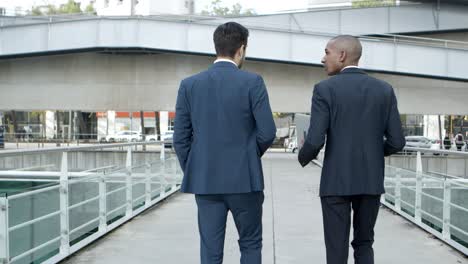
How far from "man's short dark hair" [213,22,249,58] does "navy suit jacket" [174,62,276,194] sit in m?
0.09

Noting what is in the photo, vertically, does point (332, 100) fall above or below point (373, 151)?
above

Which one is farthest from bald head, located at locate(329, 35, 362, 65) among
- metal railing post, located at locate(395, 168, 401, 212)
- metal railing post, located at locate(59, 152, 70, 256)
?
metal railing post, located at locate(395, 168, 401, 212)

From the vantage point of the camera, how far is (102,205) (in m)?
7.21

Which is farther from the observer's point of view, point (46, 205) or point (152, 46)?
point (152, 46)

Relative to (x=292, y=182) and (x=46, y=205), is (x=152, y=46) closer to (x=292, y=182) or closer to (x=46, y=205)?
(x=292, y=182)

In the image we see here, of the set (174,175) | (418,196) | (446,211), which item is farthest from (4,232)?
(174,175)

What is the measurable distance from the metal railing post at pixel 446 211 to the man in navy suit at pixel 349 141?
3255 mm

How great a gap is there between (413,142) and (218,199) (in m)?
38.9

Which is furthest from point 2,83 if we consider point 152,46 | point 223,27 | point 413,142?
point 223,27

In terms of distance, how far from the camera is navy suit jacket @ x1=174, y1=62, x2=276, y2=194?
3.52m

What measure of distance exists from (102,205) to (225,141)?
4.06 metres

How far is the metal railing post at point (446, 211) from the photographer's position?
6.76m

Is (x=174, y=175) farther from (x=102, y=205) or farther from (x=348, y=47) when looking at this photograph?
(x=348, y=47)

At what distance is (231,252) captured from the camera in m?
6.14
